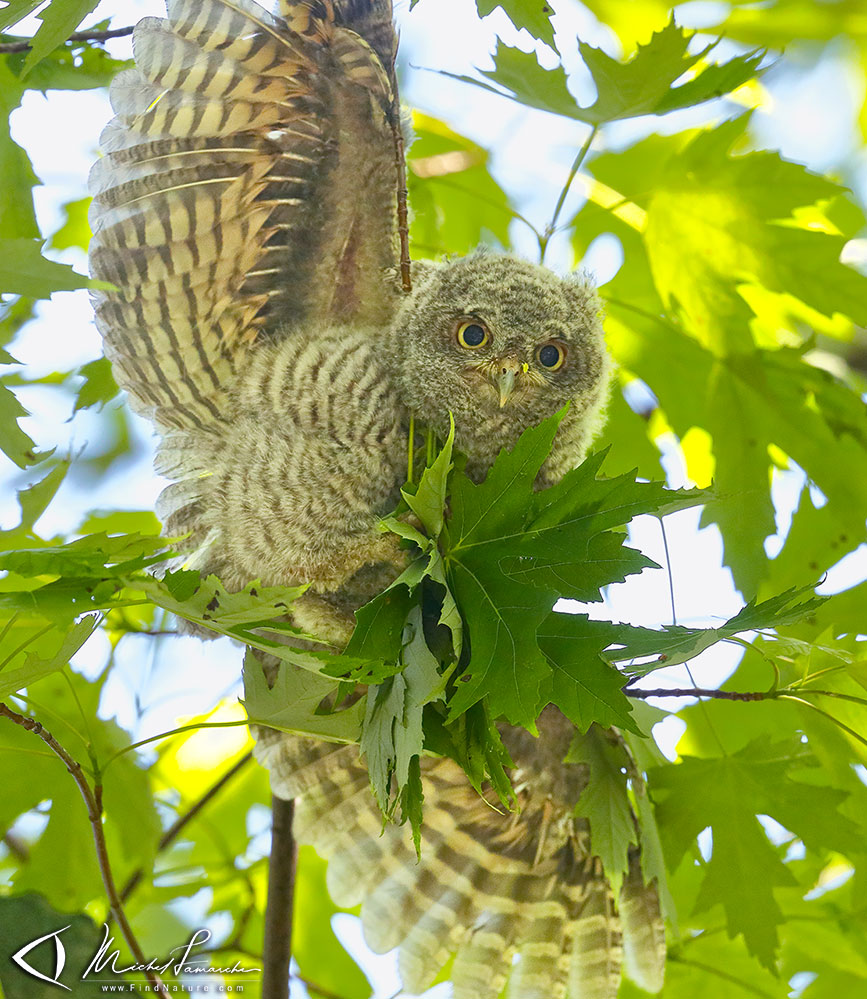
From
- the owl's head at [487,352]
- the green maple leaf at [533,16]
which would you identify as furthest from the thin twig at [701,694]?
the green maple leaf at [533,16]

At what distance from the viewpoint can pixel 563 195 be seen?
53.1 inches

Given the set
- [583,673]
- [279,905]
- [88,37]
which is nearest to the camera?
[583,673]

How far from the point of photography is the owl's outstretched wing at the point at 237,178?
1.07 meters

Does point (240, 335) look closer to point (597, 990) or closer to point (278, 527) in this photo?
point (278, 527)

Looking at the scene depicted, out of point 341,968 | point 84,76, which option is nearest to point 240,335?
point 84,76

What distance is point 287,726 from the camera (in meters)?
1.12

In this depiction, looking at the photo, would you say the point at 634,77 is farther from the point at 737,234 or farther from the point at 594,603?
the point at 594,603

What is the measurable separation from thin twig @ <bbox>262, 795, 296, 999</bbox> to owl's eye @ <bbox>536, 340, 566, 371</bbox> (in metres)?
0.76

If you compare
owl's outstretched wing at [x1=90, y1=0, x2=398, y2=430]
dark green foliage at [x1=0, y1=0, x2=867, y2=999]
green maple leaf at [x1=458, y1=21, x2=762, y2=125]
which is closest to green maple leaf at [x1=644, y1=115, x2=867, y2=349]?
dark green foliage at [x1=0, y1=0, x2=867, y2=999]

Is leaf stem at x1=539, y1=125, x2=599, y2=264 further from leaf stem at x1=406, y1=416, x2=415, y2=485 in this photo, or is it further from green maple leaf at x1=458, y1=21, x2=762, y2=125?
leaf stem at x1=406, y1=416, x2=415, y2=485

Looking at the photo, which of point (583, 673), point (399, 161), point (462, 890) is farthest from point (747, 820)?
point (399, 161)

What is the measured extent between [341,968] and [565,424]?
118 cm
